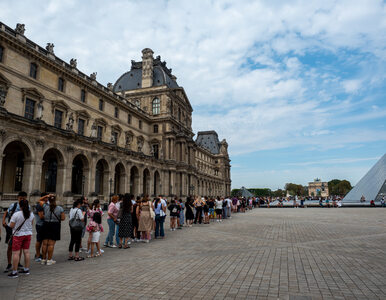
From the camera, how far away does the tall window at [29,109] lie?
27.1m

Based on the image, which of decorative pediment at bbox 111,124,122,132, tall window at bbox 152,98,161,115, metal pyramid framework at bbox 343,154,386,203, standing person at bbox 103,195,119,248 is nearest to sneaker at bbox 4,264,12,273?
standing person at bbox 103,195,119,248

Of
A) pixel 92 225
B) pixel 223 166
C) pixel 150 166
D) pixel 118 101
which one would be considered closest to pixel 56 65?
pixel 118 101

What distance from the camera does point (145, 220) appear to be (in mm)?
11453

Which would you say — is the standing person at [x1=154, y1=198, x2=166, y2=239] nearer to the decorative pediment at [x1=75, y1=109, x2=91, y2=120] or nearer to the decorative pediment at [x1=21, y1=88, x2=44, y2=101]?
the decorative pediment at [x1=21, y1=88, x2=44, y2=101]

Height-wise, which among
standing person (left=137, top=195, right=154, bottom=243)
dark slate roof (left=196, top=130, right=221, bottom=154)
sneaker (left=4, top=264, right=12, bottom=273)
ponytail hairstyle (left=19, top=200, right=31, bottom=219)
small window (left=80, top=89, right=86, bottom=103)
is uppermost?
dark slate roof (left=196, top=130, right=221, bottom=154)

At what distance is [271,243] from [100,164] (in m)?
29.6

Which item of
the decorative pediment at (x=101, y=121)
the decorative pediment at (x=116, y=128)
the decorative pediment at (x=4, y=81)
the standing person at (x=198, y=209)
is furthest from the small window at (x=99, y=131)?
the standing person at (x=198, y=209)

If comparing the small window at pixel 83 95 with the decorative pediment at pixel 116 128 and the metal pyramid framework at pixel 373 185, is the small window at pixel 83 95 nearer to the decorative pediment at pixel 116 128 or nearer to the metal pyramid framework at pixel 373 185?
the decorative pediment at pixel 116 128

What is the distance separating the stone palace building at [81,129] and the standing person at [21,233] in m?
18.4

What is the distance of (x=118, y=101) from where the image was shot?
41.9 m

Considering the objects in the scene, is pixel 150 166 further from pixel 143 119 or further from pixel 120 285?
pixel 120 285

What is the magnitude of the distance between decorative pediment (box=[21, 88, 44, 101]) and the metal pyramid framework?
175 ft

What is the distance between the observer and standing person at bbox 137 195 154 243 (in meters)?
11.4

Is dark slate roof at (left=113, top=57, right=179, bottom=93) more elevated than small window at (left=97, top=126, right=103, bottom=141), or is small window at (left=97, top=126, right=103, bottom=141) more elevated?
dark slate roof at (left=113, top=57, right=179, bottom=93)
